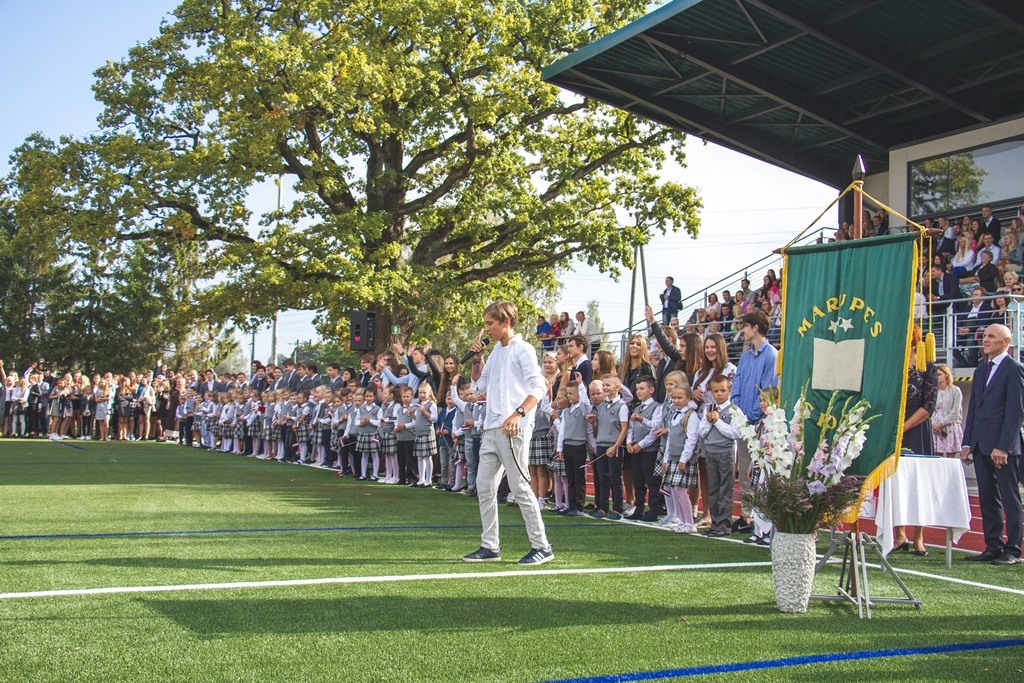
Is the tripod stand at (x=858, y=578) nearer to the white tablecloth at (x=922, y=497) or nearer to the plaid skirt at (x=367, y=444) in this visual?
the white tablecloth at (x=922, y=497)

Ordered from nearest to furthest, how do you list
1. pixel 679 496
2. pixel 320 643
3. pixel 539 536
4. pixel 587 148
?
pixel 320 643 → pixel 539 536 → pixel 679 496 → pixel 587 148

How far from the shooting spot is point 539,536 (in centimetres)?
764

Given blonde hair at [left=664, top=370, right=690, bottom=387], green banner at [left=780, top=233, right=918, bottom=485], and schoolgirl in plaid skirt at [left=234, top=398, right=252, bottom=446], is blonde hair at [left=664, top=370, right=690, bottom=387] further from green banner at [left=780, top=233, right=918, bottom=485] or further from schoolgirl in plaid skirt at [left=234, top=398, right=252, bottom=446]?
schoolgirl in plaid skirt at [left=234, top=398, right=252, bottom=446]

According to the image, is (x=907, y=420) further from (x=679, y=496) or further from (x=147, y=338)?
(x=147, y=338)

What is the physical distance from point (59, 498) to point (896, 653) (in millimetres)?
9728

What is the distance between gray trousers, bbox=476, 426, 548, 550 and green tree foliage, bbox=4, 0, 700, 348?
16.7 m

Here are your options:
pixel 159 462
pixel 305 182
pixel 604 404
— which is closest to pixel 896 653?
pixel 604 404

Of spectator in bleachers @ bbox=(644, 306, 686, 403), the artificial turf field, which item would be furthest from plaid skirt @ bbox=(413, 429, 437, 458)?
the artificial turf field

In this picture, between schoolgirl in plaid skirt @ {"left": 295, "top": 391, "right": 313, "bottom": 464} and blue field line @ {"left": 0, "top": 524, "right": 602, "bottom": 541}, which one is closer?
blue field line @ {"left": 0, "top": 524, "right": 602, "bottom": 541}

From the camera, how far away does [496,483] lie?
25.9 feet

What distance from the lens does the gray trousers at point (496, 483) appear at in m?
7.64

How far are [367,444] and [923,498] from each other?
1077 centimetres

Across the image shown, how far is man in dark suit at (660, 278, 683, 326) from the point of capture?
23.6 metres

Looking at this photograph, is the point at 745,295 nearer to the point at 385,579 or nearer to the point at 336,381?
the point at 336,381
